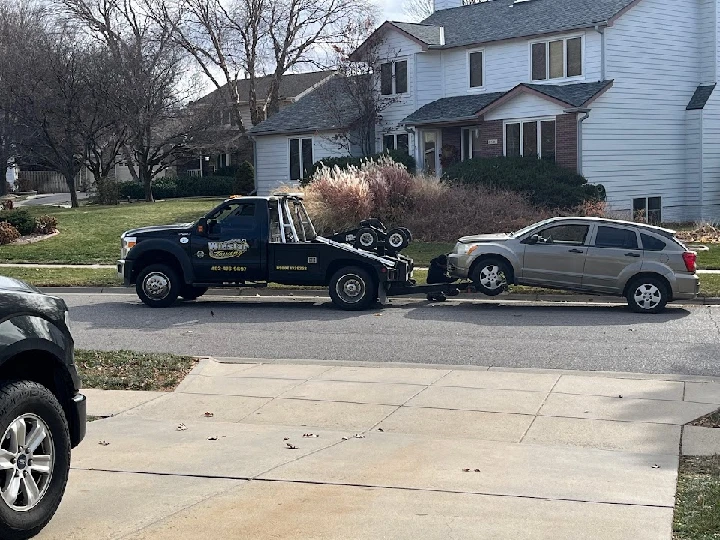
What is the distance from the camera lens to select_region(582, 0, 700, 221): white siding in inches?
1271

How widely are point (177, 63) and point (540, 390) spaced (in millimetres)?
37496

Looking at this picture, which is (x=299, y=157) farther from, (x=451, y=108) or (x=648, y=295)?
(x=648, y=295)

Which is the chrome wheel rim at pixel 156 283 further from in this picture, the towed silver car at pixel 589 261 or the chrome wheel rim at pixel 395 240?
the towed silver car at pixel 589 261

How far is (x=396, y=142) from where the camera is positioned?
125 ft

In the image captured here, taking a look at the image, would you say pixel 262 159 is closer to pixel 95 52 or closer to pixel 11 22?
pixel 95 52

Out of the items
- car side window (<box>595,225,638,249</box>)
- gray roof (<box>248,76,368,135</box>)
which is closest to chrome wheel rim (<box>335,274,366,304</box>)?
car side window (<box>595,225,638,249</box>)

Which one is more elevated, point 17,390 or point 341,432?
point 17,390

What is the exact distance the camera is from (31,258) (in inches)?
985

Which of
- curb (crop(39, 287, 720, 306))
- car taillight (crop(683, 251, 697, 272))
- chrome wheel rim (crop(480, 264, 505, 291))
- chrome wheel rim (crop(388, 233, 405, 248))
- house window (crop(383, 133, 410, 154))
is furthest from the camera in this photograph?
house window (crop(383, 133, 410, 154))

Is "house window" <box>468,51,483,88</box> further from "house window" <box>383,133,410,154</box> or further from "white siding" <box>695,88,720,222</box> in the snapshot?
"white siding" <box>695,88,720,222</box>

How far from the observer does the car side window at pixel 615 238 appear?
1688 centimetres

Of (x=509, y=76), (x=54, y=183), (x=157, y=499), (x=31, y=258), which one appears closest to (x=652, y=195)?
(x=509, y=76)

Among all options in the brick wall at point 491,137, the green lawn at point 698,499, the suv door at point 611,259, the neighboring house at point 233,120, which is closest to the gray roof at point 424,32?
the brick wall at point 491,137

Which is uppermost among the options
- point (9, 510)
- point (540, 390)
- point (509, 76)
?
point (509, 76)
